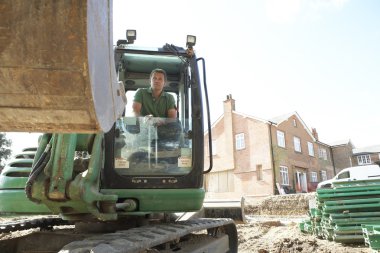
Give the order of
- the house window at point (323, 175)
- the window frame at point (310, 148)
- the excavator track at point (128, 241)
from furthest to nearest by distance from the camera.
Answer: the house window at point (323, 175) → the window frame at point (310, 148) → the excavator track at point (128, 241)

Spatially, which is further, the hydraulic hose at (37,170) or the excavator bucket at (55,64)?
the hydraulic hose at (37,170)

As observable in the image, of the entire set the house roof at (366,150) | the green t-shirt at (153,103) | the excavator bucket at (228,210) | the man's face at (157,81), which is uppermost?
the house roof at (366,150)

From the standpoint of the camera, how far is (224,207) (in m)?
5.69

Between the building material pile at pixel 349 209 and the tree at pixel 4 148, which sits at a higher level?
Result: the tree at pixel 4 148

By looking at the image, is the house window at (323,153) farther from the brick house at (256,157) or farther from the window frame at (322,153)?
→ the brick house at (256,157)

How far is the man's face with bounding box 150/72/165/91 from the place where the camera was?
3945 millimetres

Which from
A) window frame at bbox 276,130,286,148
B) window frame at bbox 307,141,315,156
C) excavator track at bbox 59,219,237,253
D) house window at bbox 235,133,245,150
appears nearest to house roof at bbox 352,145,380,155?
window frame at bbox 307,141,315,156

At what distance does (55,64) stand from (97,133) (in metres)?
1.41

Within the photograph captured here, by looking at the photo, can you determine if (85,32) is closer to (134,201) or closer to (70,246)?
(70,246)

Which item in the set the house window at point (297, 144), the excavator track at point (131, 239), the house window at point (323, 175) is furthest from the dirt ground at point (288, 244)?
the house window at point (323, 175)

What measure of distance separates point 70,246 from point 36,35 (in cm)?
151

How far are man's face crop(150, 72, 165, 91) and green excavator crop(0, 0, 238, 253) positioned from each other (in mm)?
Answer: 266

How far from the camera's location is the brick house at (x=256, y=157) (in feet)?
96.0

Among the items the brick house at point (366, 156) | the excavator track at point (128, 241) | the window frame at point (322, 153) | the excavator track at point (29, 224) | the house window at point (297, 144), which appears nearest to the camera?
the excavator track at point (128, 241)
